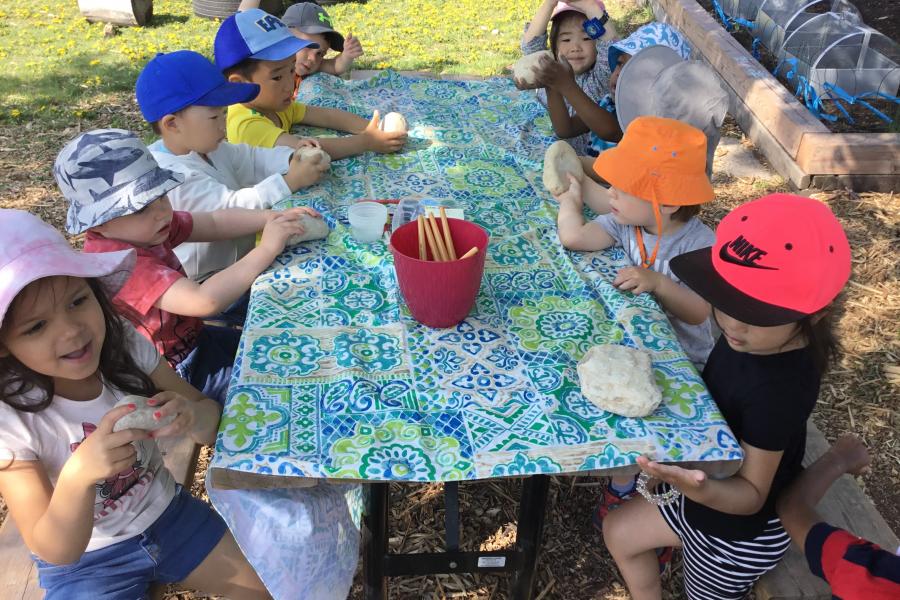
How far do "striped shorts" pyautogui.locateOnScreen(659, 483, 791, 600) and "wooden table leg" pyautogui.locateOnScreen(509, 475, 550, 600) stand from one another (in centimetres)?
33

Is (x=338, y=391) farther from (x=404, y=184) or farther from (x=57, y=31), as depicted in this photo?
(x=57, y=31)

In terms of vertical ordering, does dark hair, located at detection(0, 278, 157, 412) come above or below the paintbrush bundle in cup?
below

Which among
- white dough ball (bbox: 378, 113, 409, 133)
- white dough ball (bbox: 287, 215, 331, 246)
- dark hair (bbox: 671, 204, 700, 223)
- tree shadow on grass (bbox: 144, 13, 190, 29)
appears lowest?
tree shadow on grass (bbox: 144, 13, 190, 29)

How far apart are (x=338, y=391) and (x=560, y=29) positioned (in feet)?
8.60

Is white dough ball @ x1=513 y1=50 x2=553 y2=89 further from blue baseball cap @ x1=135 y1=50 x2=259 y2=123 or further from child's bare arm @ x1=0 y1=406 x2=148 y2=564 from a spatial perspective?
child's bare arm @ x1=0 y1=406 x2=148 y2=564

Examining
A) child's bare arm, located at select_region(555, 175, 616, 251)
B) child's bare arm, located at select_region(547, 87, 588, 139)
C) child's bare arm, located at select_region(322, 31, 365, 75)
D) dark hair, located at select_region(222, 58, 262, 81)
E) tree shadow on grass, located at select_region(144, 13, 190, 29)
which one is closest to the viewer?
child's bare arm, located at select_region(555, 175, 616, 251)

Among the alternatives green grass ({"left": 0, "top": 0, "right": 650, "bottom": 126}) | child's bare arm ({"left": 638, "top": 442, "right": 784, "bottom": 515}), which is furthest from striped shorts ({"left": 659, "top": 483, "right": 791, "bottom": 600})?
green grass ({"left": 0, "top": 0, "right": 650, "bottom": 126})

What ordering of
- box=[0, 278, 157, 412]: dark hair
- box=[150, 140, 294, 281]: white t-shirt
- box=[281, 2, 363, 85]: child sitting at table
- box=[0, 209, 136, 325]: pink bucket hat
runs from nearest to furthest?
box=[0, 209, 136, 325]: pink bucket hat
box=[0, 278, 157, 412]: dark hair
box=[150, 140, 294, 281]: white t-shirt
box=[281, 2, 363, 85]: child sitting at table

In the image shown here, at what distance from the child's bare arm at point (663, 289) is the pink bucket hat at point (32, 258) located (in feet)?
4.27

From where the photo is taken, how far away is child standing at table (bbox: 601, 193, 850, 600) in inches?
54.4

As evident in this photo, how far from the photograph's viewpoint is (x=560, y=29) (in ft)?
11.4

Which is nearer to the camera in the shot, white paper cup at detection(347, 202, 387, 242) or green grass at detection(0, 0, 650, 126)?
white paper cup at detection(347, 202, 387, 242)

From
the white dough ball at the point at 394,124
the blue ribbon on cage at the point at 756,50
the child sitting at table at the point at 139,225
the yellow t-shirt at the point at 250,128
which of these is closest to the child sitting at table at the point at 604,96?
the white dough ball at the point at 394,124

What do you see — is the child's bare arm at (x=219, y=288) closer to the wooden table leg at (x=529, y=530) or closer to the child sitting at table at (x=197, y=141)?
the child sitting at table at (x=197, y=141)
